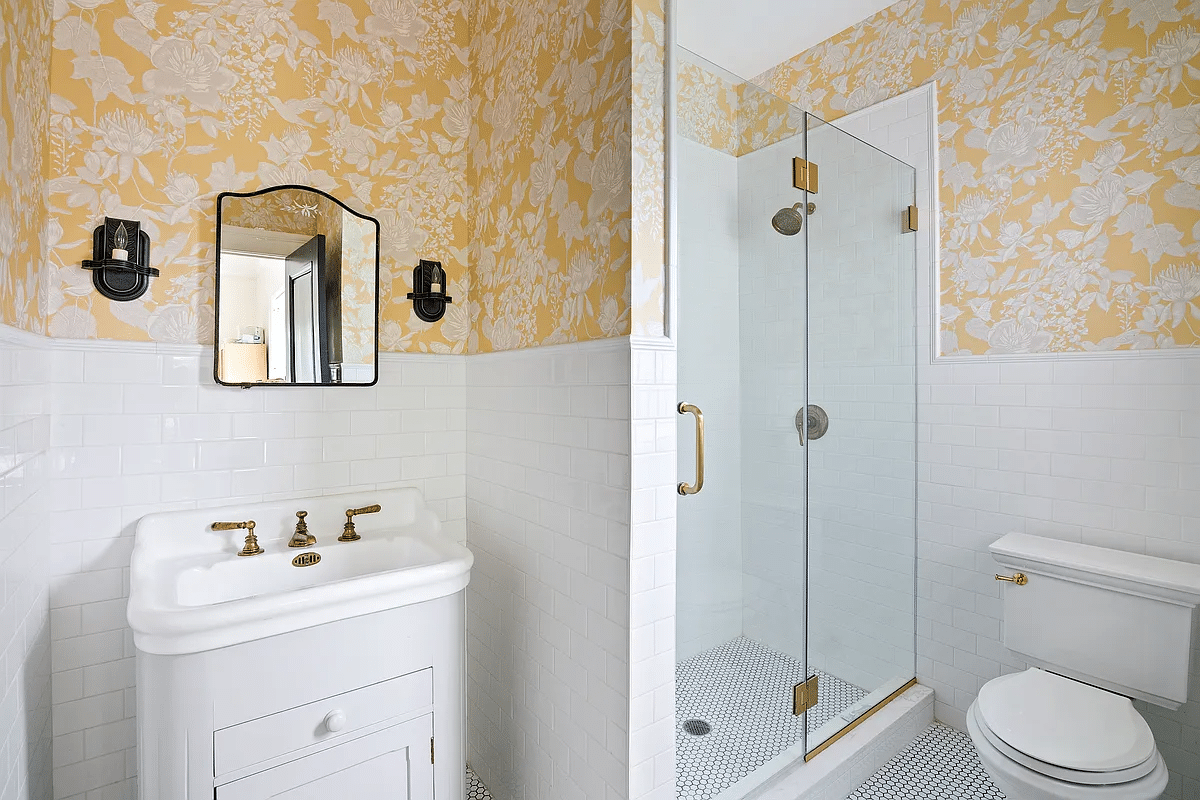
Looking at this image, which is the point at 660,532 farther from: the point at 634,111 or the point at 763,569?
the point at 634,111

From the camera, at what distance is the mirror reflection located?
4.99ft

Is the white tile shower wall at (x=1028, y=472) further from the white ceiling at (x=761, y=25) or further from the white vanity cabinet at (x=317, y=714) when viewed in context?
the white vanity cabinet at (x=317, y=714)

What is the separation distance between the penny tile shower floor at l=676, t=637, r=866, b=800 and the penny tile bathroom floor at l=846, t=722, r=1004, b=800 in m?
0.23

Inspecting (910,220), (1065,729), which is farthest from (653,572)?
(910,220)

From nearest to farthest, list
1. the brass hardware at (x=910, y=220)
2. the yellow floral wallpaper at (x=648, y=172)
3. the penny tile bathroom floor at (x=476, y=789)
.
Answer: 1. the yellow floral wallpaper at (x=648, y=172)
2. the penny tile bathroom floor at (x=476, y=789)
3. the brass hardware at (x=910, y=220)

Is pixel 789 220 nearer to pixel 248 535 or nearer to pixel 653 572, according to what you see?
pixel 653 572

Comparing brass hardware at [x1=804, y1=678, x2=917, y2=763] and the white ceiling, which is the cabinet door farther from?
the white ceiling

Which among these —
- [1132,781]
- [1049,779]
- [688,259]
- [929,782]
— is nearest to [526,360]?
[688,259]

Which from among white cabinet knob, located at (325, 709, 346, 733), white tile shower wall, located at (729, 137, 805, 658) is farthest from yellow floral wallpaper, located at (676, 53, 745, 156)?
white cabinet knob, located at (325, 709, 346, 733)

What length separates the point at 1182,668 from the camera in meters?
1.47

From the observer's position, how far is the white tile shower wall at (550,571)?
129cm

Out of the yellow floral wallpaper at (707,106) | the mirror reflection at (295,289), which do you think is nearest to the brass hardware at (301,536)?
the mirror reflection at (295,289)

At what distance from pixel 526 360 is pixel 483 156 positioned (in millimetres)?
731

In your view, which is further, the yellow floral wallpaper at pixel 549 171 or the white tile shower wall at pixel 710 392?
the white tile shower wall at pixel 710 392
